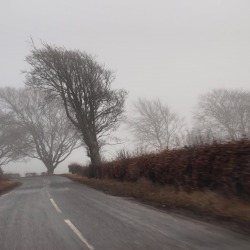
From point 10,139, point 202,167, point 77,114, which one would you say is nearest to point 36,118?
point 10,139

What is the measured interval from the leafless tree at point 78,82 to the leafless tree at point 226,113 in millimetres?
21496

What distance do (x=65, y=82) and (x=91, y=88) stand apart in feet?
8.43

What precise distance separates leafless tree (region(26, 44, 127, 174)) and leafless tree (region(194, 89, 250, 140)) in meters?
21.5

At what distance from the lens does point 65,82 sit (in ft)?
121

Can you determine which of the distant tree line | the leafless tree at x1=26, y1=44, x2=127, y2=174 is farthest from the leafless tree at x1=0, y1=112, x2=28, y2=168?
the leafless tree at x1=26, y1=44, x2=127, y2=174

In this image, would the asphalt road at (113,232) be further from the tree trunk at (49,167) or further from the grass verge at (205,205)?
the tree trunk at (49,167)

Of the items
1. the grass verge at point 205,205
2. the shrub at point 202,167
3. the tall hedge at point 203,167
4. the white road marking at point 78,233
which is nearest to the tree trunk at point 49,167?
the shrub at point 202,167

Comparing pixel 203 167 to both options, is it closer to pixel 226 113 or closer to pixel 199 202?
pixel 199 202

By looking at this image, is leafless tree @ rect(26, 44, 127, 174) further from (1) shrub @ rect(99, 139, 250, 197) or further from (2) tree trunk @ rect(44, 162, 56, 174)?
(2) tree trunk @ rect(44, 162, 56, 174)

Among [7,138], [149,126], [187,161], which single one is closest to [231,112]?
[149,126]

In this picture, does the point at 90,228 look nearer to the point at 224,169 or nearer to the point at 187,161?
the point at 224,169

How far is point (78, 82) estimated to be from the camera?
123 ft

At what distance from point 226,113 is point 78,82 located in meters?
27.0

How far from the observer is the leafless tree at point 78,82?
36.9m
